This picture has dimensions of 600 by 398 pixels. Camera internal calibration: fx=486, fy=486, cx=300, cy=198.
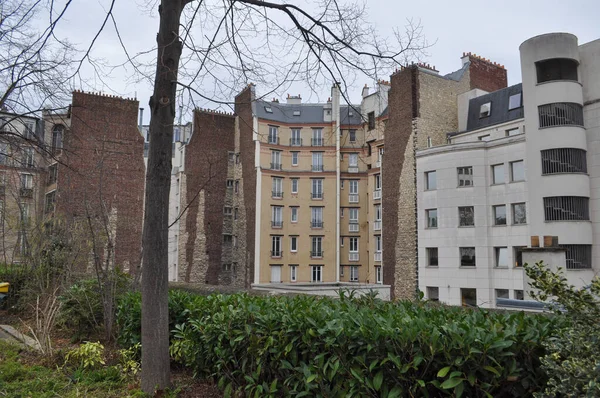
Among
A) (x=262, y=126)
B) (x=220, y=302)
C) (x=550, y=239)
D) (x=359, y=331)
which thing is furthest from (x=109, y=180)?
(x=359, y=331)

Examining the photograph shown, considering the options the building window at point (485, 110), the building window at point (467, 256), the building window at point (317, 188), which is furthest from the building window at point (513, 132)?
the building window at point (317, 188)

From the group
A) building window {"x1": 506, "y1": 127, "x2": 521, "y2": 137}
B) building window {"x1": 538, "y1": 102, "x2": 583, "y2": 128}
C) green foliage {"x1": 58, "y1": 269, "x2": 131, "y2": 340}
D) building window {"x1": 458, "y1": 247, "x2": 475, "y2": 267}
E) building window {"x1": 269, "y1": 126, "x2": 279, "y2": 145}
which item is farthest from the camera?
building window {"x1": 269, "y1": 126, "x2": 279, "y2": 145}

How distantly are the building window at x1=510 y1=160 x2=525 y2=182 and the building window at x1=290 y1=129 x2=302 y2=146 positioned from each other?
61.5ft

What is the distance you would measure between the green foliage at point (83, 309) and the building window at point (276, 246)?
29.0 m

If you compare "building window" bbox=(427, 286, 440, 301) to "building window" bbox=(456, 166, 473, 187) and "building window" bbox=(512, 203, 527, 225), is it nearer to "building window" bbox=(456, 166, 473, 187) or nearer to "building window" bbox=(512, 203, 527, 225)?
"building window" bbox=(512, 203, 527, 225)

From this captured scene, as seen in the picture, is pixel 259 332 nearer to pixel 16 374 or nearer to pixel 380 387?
pixel 380 387

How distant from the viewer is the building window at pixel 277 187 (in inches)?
1556

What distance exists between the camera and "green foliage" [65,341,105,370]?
263 inches

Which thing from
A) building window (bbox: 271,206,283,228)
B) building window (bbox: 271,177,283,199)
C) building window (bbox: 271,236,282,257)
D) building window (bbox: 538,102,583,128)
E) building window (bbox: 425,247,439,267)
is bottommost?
building window (bbox: 425,247,439,267)

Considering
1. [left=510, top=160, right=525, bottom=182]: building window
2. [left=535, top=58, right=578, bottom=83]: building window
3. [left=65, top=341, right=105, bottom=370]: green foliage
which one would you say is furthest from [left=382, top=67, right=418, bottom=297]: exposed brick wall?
[left=65, top=341, right=105, bottom=370]: green foliage

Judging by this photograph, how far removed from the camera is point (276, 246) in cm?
3897

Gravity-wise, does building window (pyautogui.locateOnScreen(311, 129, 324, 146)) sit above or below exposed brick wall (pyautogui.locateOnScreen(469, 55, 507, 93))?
below

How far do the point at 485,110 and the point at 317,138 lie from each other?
14.4m

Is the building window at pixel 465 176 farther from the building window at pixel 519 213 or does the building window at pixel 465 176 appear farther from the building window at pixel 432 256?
the building window at pixel 432 256
